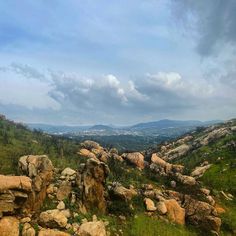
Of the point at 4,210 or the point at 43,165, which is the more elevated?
the point at 43,165

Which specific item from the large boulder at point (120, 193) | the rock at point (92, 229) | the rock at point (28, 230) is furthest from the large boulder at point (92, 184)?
the rock at point (28, 230)

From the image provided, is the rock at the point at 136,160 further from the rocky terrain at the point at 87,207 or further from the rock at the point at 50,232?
the rock at the point at 50,232

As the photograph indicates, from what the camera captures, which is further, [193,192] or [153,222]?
[193,192]

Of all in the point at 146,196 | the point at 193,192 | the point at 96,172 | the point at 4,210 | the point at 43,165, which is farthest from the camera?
the point at 193,192

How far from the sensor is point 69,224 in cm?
4919

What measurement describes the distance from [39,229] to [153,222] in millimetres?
22706

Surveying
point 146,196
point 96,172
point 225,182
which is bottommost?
point 225,182

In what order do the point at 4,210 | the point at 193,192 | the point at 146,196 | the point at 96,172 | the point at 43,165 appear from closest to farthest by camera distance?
the point at 4,210, the point at 43,165, the point at 96,172, the point at 146,196, the point at 193,192

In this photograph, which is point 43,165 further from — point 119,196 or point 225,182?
point 225,182

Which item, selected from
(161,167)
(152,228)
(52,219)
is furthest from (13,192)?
(161,167)

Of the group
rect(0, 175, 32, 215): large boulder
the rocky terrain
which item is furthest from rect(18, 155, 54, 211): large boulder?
rect(0, 175, 32, 215): large boulder

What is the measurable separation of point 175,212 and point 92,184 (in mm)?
17587

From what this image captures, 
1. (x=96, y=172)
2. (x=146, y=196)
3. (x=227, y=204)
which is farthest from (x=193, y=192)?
(x=96, y=172)

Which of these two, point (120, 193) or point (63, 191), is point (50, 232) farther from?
point (120, 193)
